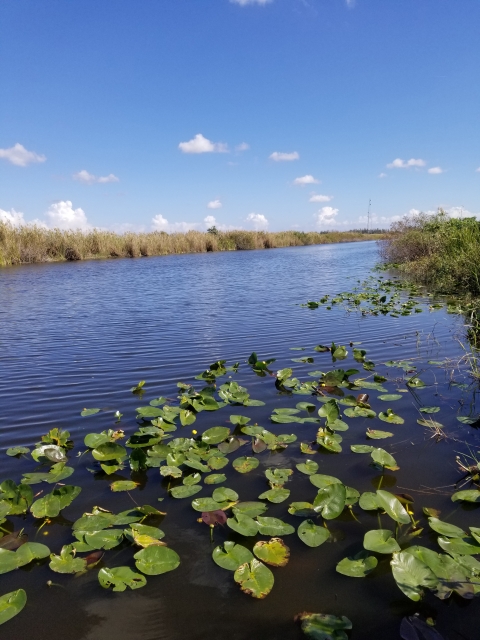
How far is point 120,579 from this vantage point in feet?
6.94

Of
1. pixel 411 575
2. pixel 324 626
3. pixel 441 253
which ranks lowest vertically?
pixel 324 626

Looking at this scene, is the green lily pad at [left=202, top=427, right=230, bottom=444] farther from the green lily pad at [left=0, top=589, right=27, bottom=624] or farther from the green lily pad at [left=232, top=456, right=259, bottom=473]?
the green lily pad at [left=0, top=589, right=27, bottom=624]

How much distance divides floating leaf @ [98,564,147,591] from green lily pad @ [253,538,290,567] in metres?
0.62

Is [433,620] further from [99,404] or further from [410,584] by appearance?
[99,404]

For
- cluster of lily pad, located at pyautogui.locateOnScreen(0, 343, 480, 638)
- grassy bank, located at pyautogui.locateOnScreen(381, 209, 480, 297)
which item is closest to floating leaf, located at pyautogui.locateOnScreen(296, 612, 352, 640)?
cluster of lily pad, located at pyautogui.locateOnScreen(0, 343, 480, 638)

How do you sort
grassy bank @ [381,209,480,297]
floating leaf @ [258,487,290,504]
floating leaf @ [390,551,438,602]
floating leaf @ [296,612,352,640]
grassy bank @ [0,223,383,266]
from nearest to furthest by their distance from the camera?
floating leaf @ [296,612,352,640] → floating leaf @ [390,551,438,602] → floating leaf @ [258,487,290,504] → grassy bank @ [381,209,480,297] → grassy bank @ [0,223,383,266]

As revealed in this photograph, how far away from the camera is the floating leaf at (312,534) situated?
2340 mm

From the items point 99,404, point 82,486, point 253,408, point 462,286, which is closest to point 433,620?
point 82,486

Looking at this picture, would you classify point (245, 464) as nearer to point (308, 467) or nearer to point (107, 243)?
point (308, 467)

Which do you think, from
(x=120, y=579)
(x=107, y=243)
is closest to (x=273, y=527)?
(x=120, y=579)

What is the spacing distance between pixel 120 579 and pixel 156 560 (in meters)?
0.20

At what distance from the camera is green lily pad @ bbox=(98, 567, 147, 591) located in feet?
6.83

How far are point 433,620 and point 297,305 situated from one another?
932cm

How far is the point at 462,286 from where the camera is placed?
34.7ft
